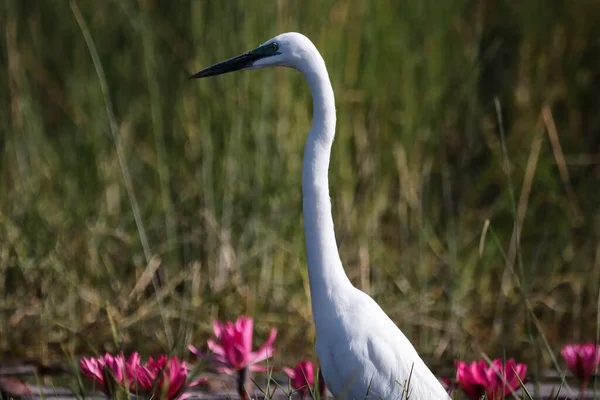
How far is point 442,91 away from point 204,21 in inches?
32.4

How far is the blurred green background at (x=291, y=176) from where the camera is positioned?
2852mm

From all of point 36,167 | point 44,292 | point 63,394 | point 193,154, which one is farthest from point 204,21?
point 63,394

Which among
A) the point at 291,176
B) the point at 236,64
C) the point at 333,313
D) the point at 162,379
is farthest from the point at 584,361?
the point at 291,176

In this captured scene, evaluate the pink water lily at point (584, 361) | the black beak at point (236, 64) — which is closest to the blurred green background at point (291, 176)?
the black beak at point (236, 64)

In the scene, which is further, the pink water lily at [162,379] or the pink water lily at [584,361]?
the pink water lily at [584,361]

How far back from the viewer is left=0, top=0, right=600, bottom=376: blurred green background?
2.85 meters

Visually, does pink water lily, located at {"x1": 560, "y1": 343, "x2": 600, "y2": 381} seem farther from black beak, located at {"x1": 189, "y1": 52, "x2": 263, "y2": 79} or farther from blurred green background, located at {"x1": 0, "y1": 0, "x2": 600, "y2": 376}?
blurred green background, located at {"x1": 0, "y1": 0, "x2": 600, "y2": 376}

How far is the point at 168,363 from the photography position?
139 centimetres

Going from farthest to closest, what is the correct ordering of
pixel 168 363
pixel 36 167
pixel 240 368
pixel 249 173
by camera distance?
pixel 36 167
pixel 249 173
pixel 240 368
pixel 168 363

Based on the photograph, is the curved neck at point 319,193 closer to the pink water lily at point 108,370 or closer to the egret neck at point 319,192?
the egret neck at point 319,192

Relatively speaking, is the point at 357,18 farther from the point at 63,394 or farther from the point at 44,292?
the point at 63,394

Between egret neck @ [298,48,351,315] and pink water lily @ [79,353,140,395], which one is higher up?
egret neck @ [298,48,351,315]

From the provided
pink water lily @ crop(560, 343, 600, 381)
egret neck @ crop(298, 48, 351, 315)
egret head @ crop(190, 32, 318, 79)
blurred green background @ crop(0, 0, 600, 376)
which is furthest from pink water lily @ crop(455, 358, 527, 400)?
blurred green background @ crop(0, 0, 600, 376)

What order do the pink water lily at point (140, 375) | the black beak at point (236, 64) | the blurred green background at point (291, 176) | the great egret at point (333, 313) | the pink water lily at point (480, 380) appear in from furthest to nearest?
the blurred green background at point (291, 176) → the black beak at point (236, 64) → the great egret at point (333, 313) → the pink water lily at point (480, 380) → the pink water lily at point (140, 375)
